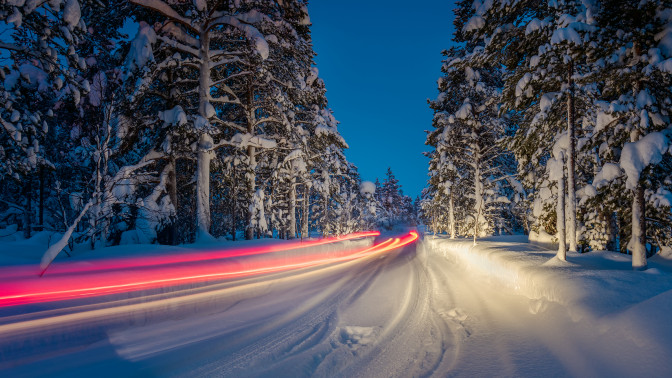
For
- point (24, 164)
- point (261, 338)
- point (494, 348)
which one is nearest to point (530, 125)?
point (494, 348)

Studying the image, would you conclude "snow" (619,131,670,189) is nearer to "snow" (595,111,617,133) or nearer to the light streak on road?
"snow" (595,111,617,133)

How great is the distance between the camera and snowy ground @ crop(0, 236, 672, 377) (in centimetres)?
335

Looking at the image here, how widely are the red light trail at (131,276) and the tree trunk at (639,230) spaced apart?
10.2m

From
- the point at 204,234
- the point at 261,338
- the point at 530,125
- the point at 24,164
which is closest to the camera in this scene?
the point at 261,338

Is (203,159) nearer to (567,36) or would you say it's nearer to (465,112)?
(567,36)

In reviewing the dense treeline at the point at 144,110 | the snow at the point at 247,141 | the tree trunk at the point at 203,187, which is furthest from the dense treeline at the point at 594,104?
the tree trunk at the point at 203,187

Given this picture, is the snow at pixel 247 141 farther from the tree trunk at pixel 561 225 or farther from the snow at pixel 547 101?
the tree trunk at pixel 561 225

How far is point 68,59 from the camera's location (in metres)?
7.55

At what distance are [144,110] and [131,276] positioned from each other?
10695 mm

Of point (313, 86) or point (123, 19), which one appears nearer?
point (123, 19)

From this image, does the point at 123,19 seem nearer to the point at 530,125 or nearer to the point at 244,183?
the point at 244,183

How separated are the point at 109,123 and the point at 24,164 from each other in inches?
173

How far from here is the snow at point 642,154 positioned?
6098mm

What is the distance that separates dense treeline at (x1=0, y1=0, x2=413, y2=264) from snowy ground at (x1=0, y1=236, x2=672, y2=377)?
250 centimetres
